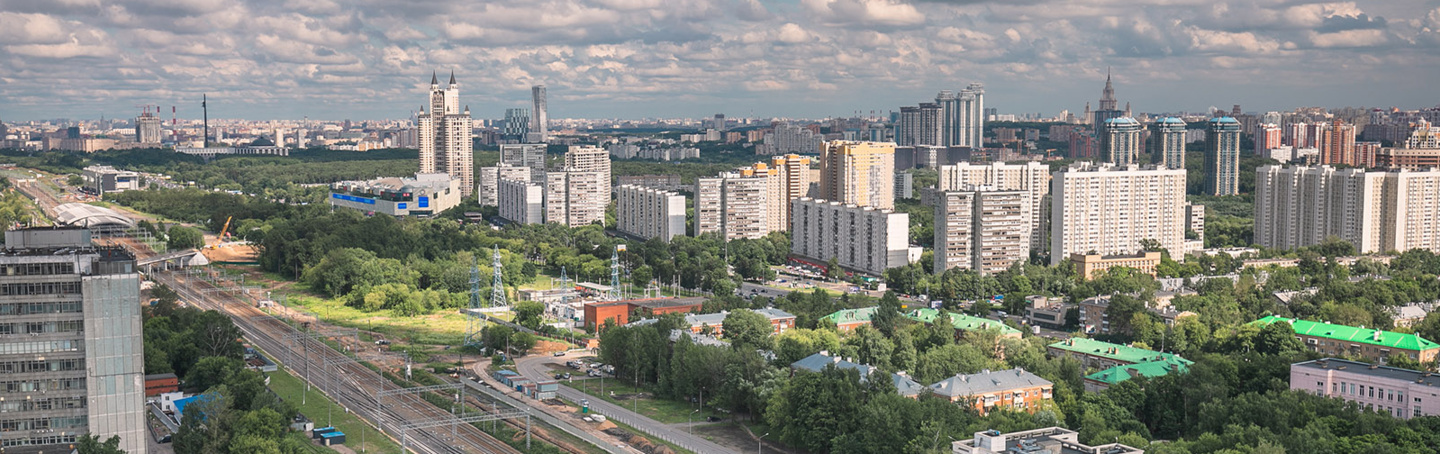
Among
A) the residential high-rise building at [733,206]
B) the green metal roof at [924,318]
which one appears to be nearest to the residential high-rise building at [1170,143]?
the residential high-rise building at [733,206]

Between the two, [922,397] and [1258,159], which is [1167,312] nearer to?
[922,397]

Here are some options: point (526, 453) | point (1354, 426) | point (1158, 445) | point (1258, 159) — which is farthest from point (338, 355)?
point (1258, 159)

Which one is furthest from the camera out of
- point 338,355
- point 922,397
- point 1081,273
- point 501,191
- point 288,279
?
point 501,191

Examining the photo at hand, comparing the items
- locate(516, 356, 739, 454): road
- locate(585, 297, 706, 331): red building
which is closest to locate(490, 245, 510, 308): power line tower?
locate(585, 297, 706, 331): red building

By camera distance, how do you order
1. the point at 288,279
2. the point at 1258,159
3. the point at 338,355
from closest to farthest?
the point at 338,355, the point at 288,279, the point at 1258,159

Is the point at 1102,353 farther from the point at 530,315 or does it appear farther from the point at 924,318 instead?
the point at 530,315

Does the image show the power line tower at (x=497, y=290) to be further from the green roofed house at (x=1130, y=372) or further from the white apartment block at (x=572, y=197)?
the white apartment block at (x=572, y=197)
